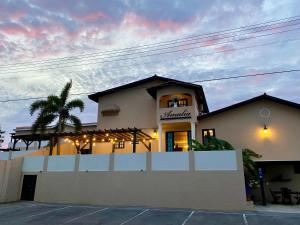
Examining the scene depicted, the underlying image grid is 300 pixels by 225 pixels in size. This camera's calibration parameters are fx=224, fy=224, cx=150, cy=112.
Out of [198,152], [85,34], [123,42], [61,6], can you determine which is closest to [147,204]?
[198,152]

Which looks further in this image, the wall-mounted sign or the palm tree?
the palm tree

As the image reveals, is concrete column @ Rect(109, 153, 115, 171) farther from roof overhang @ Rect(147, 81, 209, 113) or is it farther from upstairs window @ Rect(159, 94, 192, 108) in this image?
roof overhang @ Rect(147, 81, 209, 113)

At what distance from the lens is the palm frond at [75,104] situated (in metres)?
20.2

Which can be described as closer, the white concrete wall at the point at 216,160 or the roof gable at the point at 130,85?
the white concrete wall at the point at 216,160

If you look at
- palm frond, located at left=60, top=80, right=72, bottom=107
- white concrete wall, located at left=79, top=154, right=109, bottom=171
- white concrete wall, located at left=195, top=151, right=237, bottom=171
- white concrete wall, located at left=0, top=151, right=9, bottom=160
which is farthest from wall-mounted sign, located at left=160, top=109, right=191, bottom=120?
white concrete wall, located at left=0, top=151, right=9, bottom=160

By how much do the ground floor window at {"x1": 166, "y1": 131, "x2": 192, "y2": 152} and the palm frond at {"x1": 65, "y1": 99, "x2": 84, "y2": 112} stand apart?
8214mm

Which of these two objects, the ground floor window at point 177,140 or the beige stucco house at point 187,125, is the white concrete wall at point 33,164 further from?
the ground floor window at point 177,140

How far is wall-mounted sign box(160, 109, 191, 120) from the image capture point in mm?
17245

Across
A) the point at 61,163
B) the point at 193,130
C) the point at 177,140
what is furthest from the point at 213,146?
the point at 61,163

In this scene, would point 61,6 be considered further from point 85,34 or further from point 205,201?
point 205,201

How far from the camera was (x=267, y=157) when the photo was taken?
1518 centimetres

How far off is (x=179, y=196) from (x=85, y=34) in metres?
11.9

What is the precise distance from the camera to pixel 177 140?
19.0 meters

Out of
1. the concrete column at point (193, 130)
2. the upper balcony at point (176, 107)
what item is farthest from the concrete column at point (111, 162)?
the concrete column at point (193, 130)
